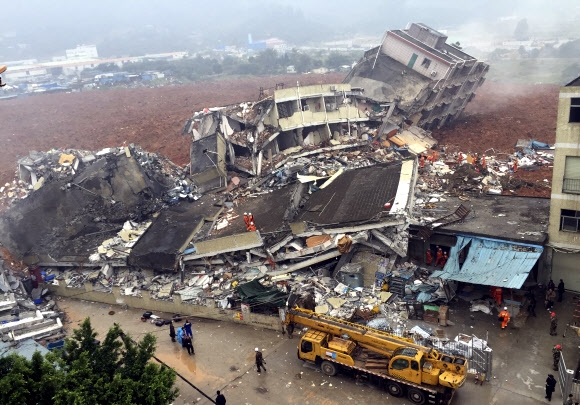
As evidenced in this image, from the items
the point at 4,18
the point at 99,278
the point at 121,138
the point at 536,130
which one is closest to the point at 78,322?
→ the point at 99,278

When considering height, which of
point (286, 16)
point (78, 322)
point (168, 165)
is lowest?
point (78, 322)

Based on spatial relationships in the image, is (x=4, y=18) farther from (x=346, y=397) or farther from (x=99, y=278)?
(x=346, y=397)

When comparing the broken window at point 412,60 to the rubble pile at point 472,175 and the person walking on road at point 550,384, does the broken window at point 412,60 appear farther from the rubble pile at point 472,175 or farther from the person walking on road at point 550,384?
the person walking on road at point 550,384

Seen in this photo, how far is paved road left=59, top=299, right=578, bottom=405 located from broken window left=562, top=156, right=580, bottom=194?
3.61 m

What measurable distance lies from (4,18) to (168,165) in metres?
160

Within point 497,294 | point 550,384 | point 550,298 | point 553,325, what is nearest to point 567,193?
point 550,298

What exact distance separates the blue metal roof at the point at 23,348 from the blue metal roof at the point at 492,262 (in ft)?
35.9

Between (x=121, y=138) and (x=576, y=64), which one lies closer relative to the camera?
(x=121, y=138)

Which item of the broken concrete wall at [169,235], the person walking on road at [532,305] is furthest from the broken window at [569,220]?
the broken concrete wall at [169,235]

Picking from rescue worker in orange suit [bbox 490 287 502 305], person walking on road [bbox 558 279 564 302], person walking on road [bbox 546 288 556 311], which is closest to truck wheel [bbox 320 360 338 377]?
rescue worker in orange suit [bbox 490 287 502 305]

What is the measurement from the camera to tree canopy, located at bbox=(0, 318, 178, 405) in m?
7.50

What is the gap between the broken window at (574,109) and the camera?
1310cm

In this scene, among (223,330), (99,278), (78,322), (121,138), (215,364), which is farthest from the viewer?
(121,138)

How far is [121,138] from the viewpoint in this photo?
131 feet
